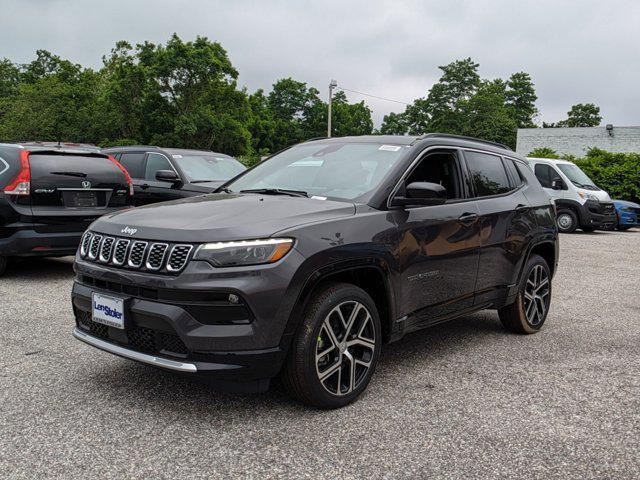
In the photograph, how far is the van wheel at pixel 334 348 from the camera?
3305 mm

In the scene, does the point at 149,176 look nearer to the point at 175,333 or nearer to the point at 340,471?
the point at 175,333

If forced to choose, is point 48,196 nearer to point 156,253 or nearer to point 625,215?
point 156,253

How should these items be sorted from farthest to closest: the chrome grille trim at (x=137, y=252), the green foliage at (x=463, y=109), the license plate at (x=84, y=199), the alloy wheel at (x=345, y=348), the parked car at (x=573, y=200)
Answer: the green foliage at (x=463, y=109) → the parked car at (x=573, y=200) → the license plate at (x=84, y=199) → the alloy wheel at (x=345, y=348) → the chrome grille trim at (x=137, y=252)

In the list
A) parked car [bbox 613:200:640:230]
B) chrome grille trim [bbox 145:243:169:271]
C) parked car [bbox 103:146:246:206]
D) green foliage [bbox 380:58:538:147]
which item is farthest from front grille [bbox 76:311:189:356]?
green foliage [bbox 380:58:538:147]

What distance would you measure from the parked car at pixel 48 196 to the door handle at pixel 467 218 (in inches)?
190

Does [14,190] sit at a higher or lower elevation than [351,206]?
lower

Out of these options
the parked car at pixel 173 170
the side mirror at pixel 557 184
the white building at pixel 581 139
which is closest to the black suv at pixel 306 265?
the parked car at pixel 173 170

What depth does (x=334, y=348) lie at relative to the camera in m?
3.49

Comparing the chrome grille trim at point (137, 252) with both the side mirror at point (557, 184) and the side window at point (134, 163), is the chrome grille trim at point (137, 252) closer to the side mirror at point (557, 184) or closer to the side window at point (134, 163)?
the side window at point (134, 163)

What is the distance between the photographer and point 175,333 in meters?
3.12

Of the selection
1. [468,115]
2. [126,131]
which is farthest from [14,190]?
[468,115]

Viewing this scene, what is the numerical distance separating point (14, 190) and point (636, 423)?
21.6 ft

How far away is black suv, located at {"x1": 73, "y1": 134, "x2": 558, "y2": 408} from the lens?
311cm

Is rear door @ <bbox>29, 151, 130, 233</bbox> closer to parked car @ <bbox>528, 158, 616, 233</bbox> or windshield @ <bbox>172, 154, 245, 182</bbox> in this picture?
windshield @ <bbox>172, 154, 245, 182</bbox>
